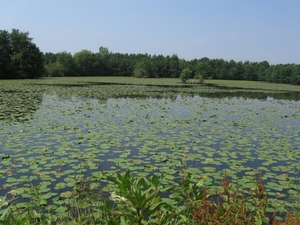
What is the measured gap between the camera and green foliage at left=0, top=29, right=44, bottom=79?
3925 cm

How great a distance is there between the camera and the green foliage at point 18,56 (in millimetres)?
39247

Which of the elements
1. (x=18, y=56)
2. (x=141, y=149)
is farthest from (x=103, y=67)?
(x=141, y=149)

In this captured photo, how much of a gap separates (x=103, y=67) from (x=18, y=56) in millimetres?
29867

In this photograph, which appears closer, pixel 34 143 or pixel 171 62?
pixel 34 143

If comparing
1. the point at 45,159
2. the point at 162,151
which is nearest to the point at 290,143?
the point at 162,151

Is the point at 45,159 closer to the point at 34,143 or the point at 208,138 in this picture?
the point at 34,143

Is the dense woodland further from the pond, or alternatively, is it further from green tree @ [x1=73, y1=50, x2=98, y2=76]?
the pond

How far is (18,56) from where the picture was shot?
40062 millimetres

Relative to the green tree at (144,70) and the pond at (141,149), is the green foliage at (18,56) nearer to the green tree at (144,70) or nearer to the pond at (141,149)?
the green tree at (144,70)

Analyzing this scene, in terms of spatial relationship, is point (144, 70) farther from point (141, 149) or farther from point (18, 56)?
point (141, 149)

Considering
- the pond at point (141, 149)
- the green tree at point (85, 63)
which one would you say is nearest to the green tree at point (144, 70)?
the green tree at point (85, 63)

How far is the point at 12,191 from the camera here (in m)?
4.32

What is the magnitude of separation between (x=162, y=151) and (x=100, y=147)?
1.60 meters

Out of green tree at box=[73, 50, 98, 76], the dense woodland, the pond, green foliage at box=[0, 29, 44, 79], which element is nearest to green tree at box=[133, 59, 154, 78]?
the dense woodland
